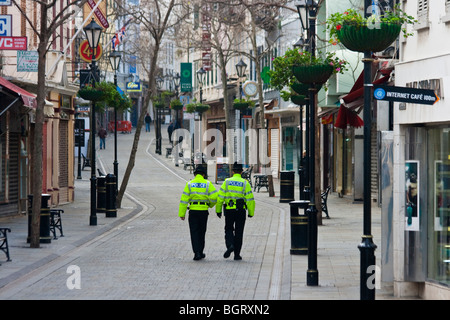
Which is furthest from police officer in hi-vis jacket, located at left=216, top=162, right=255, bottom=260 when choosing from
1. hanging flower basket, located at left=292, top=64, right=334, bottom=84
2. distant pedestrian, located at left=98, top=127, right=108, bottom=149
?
distant pedestrian, located at left=98, top=127, right=108, bottom=149

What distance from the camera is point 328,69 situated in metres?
14.8

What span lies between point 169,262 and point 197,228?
80 cm

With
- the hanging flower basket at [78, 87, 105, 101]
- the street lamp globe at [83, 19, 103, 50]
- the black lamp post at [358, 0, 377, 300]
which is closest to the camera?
the black lamp post at [358, 0, 377, 300]

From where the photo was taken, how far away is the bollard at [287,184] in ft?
100

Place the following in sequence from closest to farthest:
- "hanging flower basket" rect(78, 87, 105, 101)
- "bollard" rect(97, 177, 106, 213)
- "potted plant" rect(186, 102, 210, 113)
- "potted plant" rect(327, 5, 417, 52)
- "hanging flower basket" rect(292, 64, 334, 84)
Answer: "potted plant" rect(327, 5, 417, 52) < "hanging flower basket" rect(292, 64, 334, 84) < "hanging flower basket" rect(78, 87, 105, 101) < "bollard" rect(97, 177, 106, 213) < "potted plant" rect(186, 102, 210, 113)

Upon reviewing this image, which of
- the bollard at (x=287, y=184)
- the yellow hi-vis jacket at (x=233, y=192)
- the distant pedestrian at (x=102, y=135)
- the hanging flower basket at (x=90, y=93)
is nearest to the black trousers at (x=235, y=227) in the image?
the yellow hi-vis jacket at (x=233, y=192)

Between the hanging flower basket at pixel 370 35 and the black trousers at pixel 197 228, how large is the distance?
263 inches

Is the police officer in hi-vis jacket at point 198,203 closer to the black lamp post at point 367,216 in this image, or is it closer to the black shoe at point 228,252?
the black shoe at point 228,252

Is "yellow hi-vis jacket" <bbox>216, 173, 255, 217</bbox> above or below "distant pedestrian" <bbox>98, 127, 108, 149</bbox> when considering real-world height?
below

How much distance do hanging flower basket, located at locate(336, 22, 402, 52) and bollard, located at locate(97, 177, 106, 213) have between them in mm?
17644

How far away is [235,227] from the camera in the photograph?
16.2m

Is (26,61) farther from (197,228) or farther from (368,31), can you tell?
(368,31)

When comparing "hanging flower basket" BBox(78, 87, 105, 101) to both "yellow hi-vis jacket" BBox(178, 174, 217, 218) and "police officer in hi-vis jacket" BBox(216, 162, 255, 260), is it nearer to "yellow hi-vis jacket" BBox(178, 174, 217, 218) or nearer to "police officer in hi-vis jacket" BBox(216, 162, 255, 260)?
"yellow hi-vis jacket" BBox(178, 174, 217, 218)

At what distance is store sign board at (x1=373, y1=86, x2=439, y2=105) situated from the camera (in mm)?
9352
